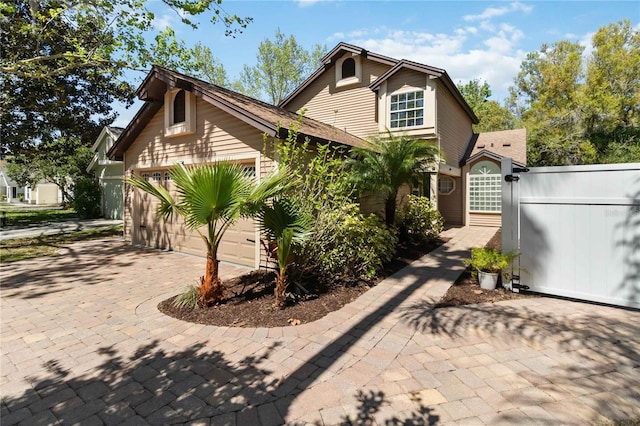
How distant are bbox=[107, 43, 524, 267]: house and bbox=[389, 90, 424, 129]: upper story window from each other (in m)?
0.04

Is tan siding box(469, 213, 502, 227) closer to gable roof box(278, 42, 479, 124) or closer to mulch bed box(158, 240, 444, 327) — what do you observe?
gable roof box(278, 42, 479, 124)

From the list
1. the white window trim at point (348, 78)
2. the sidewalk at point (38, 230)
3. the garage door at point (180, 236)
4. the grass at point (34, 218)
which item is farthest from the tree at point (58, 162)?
the white window trim at point (348, 78)

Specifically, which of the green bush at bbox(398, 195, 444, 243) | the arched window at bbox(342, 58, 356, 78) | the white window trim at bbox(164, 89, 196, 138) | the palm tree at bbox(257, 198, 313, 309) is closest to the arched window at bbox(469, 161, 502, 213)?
the green bush at bbox(398, 195, 444, 243)

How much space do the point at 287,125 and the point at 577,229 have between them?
629cm

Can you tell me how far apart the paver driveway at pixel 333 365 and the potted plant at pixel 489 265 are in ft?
2.57

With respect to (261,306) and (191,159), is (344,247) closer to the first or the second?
(261,306)

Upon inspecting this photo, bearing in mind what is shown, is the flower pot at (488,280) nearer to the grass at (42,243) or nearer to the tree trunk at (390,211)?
the tree trunk at (390,211)

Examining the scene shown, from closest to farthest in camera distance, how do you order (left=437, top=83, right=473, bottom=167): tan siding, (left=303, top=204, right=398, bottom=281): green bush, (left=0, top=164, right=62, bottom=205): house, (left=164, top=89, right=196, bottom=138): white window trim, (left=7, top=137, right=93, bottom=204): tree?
1. (left=303, top=204, right=398, bottom=281): green bush
2. (left=164, top=89, right=196, bottom=138): white window trim
3. (left=437, top=83, right=473, bottom=167): tan siding
4. (left=7, top=137, right=93, bottom=204): tree
5. (left=0, top=164, right=62, bottom=205): house

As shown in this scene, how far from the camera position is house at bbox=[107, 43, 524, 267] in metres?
8.05

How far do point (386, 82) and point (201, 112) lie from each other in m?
8.39

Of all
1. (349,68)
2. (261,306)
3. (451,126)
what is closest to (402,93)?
(451,126)

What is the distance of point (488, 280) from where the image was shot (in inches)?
229

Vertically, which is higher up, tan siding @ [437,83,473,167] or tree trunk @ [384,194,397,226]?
tan siding @ [437,83,473,167]

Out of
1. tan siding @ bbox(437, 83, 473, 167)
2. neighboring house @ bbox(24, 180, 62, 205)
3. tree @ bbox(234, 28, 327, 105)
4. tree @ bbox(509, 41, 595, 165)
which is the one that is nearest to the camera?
tan siding @ bbox(437, 83, 473, 167)
